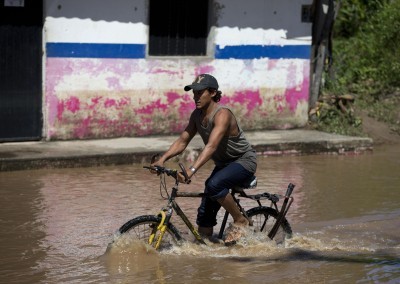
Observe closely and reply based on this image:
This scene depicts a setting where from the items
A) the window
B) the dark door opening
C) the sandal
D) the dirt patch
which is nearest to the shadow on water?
the sandal

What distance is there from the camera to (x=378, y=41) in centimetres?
1830

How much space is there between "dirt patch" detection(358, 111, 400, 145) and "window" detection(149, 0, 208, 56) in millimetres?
3444

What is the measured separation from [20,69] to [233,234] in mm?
5940

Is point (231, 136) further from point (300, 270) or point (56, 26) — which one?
point (56, 26)

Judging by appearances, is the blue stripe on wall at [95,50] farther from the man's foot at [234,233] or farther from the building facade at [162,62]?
the man's foot at [234,233]

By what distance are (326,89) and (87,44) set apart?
17.6 feet

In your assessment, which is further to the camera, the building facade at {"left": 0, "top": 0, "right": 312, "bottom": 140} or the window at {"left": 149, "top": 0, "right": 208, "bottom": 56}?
the window at {"left": 149, "top": 0, "right": 208, "bottom": 56}

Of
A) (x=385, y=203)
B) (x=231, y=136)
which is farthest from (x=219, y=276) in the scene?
(x=385, y=203)

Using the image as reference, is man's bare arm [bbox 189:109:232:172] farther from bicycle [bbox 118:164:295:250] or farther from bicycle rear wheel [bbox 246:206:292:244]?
bicycle rear wheel [bbox 246:206:292:244]

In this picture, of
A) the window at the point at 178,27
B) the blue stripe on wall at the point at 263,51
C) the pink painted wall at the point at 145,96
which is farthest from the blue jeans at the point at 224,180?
the blue stripe on wall at the point at 263,51

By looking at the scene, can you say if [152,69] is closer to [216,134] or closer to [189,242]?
[189,242]

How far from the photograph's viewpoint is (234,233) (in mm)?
7797

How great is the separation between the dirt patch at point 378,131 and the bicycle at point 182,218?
24.7 feet

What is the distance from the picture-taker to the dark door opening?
12.5 m
